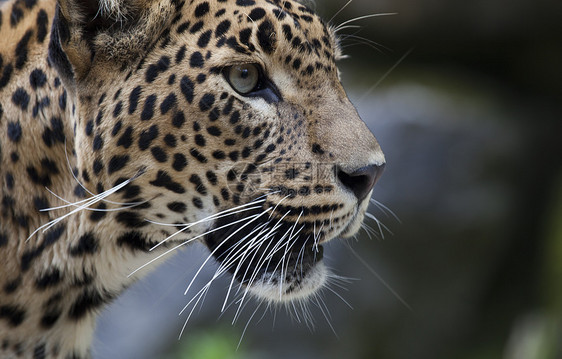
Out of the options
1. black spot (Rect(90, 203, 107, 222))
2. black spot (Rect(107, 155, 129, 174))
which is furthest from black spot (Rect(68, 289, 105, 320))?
black spot (Rect(107, 155, 129, 174))

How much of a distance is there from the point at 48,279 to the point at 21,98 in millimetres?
875

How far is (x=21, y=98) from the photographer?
334 centimetres

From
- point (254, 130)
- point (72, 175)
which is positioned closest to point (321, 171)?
point (254, 130)

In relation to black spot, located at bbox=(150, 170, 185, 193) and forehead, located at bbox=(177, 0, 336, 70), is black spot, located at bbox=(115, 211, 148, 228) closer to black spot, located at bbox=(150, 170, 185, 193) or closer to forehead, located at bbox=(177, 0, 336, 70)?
black spot, located at bbox=(150, 170, 185, 193)

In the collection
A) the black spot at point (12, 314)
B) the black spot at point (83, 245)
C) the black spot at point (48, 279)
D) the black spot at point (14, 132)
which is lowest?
the black spot at point (12, 314)

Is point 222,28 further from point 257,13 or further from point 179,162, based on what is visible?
point 179,162

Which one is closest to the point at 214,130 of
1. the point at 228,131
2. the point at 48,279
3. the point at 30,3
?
the point at 228,131

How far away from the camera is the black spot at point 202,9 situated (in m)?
3.31

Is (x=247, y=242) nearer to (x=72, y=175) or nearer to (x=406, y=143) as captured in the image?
(x=72, y=175)

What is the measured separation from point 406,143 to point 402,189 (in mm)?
553

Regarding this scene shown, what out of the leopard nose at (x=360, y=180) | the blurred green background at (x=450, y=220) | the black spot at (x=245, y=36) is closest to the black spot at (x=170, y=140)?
the black spot at (x=245, y=36)

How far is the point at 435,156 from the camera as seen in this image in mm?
8266

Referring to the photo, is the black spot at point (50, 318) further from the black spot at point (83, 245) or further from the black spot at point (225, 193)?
the black spot at point (225, 193)

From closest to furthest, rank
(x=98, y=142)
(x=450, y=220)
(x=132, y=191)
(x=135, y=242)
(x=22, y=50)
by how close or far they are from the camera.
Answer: (x=98, y=142) < (x=132, y=191) < (x=22, y=50) < (x=135, y=242) < (x=450, y=220)
